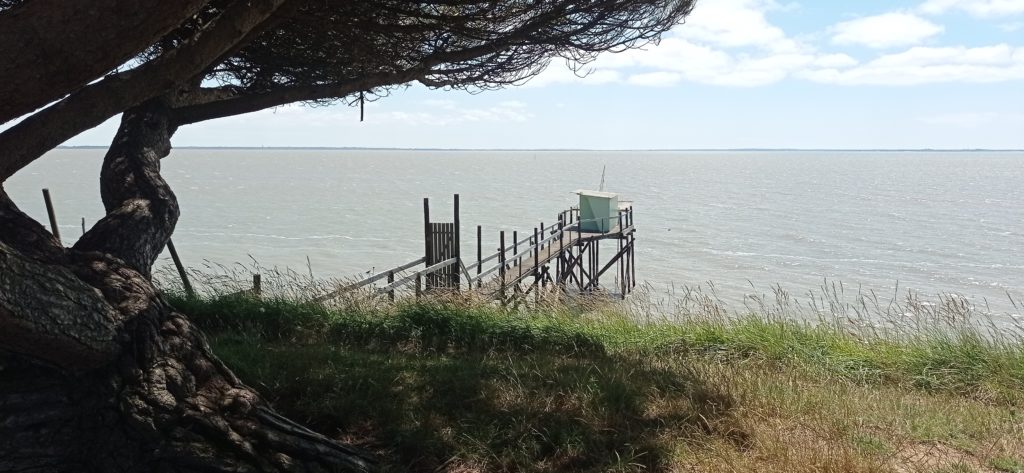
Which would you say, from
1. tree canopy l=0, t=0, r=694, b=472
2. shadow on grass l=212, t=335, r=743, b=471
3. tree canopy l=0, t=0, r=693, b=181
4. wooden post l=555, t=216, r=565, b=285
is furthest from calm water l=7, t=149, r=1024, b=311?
tree canopy l=0, t=0, r=694, b=472

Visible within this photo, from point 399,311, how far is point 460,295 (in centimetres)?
133

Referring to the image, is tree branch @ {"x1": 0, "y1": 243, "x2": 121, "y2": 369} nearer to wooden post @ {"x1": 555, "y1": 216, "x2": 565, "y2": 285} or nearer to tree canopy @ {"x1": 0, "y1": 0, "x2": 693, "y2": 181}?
tree canopy @ {"x1": 0, "y1": 0, "x2": 693, "y2": 181}

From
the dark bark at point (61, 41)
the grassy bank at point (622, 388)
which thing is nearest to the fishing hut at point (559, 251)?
the grassy bank at point (622, 388)

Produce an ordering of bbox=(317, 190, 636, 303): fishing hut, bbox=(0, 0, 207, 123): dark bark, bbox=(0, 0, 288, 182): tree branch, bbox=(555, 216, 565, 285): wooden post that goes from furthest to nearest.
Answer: bbox=(555, 216, 565, 285): wooden post → bbox=(317, 190, 636, 303): fishing hut → bbox=(0, 0, 288, 182): tree branch → bbox=(0, 0, 207, 123): dark bark

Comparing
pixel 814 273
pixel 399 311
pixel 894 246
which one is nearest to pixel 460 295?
pixel 399 311

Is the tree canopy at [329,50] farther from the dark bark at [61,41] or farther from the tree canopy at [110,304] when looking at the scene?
the dark bark at [61,41]

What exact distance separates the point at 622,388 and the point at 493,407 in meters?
0.83

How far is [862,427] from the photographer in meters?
4.37

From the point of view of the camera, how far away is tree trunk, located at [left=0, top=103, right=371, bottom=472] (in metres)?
3.12

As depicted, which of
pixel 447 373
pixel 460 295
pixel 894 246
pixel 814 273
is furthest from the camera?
pixel 894 246

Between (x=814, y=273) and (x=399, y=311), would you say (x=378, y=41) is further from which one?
(x=814, y=273)

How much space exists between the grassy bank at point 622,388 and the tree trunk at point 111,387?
740 mm

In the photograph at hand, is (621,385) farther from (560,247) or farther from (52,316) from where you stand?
(560,247)

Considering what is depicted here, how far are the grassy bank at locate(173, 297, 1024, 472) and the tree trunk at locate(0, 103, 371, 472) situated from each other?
74 cm
